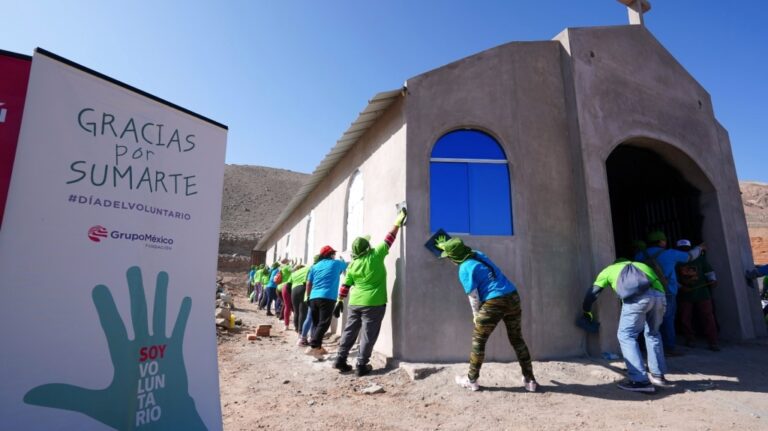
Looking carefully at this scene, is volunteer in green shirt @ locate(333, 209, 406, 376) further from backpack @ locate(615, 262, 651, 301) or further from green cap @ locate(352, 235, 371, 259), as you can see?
backpack @ locate(615, 262, 651, 301)

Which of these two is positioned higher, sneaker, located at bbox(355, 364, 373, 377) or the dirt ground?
sneaker, located at bbox(355, 364, 373, 377)

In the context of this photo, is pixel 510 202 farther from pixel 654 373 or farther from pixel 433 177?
pixel 654 373

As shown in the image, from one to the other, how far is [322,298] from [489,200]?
10.6 ft

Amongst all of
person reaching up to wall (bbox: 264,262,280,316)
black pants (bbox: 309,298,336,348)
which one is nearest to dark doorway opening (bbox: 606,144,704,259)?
black pants (bbox: 309,298,336,348)

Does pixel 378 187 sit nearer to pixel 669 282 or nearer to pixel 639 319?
pixel 639 319

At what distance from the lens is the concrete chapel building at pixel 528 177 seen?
611 centimetres

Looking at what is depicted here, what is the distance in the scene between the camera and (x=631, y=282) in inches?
201

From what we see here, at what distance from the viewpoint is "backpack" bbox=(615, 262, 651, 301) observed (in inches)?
198

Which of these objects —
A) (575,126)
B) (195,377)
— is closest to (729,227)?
(575,126)

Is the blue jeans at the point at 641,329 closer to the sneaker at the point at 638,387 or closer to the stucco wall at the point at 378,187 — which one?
the sneaker at the point at 638,387

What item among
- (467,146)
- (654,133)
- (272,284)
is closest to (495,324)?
(467,146)

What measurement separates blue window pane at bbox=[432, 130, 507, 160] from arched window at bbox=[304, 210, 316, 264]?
7.13 metres

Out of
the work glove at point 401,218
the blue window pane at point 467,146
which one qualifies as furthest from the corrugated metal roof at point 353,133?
the work glove at point 401,218

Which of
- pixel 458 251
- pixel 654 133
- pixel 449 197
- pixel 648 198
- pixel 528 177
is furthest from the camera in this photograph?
pixel 648 198
